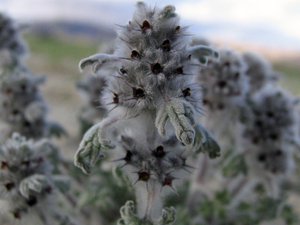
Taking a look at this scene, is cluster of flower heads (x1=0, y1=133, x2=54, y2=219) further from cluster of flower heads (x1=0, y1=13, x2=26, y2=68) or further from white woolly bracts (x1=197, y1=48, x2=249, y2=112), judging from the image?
white woolly bracts (x1=197, y1=48, x2=249, y2=112)

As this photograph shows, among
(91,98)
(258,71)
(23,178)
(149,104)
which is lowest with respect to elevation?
(23,178)

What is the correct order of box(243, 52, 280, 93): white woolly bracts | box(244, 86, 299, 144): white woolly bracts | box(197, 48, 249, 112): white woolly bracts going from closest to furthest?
box(197, 48, 249, 112): white woolly bracts, box(244, 86, 299, 144): white woolly bracts, box(243, 52, 280, 93): white woolly bracts

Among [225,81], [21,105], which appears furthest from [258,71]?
[21,105]

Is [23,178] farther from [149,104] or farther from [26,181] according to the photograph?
[149,104]

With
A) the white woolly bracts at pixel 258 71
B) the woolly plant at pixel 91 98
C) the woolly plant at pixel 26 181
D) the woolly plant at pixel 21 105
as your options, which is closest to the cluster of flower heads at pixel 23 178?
the woolly plant at pixel 26 181

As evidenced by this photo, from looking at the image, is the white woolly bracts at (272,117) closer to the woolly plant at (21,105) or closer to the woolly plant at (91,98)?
the woolly plant at (91,98)

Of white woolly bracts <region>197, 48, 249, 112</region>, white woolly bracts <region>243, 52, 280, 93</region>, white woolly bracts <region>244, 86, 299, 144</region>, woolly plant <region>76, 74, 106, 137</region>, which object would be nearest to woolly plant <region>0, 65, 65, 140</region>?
woolly plant <region>76, 74, 106, 137</region>
